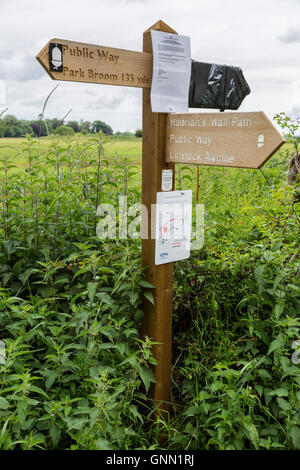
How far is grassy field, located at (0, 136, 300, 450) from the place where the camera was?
221 cm

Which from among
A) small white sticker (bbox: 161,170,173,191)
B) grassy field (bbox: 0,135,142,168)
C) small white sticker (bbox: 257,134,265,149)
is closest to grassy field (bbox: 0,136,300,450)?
grassy field (bbox: 0,135,142,168)

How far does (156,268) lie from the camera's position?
2.74 meters

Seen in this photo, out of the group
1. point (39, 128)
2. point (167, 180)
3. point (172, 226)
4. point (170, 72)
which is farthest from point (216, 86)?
point (39, 128)

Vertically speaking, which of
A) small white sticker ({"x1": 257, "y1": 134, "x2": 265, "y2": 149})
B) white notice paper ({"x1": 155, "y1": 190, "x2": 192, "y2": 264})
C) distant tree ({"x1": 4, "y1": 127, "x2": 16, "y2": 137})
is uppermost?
distant tree ({"x1": 4, "y1": 127, "x2": 16, "y2": 137})

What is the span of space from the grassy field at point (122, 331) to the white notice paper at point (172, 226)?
188 mm

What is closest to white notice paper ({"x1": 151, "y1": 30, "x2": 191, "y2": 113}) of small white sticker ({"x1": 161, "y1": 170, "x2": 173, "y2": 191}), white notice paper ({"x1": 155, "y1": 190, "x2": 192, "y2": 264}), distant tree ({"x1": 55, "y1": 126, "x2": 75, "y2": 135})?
small white sticker ({"x1": 161, "y1": 170, "x2": 173, "y2": 191})

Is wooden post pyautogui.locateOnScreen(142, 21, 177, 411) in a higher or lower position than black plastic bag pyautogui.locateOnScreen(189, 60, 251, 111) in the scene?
lower

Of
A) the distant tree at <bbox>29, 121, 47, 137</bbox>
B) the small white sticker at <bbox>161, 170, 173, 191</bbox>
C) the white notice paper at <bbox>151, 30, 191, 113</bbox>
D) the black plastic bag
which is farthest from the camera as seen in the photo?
the distant tree at <bbox>29, 121, 47, 137</bbox>

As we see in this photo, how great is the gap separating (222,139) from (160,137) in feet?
1.36

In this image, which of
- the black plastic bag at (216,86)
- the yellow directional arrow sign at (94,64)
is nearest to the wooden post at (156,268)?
the yellow directional arrow sign at (94,64)

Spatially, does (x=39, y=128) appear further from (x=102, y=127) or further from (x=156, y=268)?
(x=156, y=268)

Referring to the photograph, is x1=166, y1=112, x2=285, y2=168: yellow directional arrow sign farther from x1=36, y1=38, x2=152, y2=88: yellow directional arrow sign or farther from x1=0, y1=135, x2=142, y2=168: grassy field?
x1=0, y1=135, x2=142, y2=168: grassy field

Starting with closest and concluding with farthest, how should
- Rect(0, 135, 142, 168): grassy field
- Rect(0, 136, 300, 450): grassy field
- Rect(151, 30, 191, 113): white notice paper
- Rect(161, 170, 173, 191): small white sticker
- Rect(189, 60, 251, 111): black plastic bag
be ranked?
Rect(0, 136, 300, 450): grassy field
Rect(151, 30, 191, 113): white notice paper
Rect(161, 170, 173, 191): small white sticker
Rect(189, 60, 251, 111): black plastic bag
Rect(0, 135, 142, 168): grassy field

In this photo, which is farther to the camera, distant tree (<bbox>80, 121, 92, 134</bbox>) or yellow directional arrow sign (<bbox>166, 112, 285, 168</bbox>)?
distant tree (<bbox>80, 121, 92, 134</bbox>)
